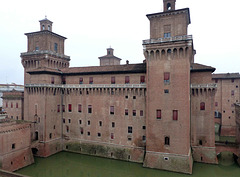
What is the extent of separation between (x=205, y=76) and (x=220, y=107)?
2402 cm

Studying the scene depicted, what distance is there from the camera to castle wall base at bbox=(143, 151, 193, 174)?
26.8 m

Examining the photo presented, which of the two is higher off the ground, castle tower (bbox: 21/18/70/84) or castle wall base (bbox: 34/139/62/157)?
castle tower (bbox: 21/18/70/84)

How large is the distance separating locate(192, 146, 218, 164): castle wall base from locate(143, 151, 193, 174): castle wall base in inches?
143

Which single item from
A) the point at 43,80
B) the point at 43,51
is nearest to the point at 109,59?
the point at 43,51

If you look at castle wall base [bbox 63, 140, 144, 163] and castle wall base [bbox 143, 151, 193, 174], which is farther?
castle wall base [bbox 63, 140, 144, 163]

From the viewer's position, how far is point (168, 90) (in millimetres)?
28438

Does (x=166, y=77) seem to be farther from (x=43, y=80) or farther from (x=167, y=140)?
(x=43, y=80)

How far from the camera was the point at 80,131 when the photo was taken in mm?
36594

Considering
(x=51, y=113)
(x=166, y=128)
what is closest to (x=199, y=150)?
(x=166, y=128)

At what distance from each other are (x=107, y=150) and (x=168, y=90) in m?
15.6

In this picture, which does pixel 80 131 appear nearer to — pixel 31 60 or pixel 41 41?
pixel 31 60

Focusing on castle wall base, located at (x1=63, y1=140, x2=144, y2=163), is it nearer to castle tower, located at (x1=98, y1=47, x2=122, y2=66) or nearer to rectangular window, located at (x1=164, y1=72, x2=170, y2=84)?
rectangular window, located at (x1=164, y1=72, x2=170, y2=84)

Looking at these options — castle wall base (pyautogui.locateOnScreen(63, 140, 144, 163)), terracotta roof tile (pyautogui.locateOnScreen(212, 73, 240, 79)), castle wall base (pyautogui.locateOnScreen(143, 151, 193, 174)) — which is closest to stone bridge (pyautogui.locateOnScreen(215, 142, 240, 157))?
castle wall base (pyautogui.locateOnScreen(143, 151, 193, 174))

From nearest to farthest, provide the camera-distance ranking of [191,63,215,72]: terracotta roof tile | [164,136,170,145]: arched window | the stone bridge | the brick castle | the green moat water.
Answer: the green moat water → the brick castle → [164,136,170,145]: arched window → [191,63,215,72]: terracotta roof tile → the stone bridge
